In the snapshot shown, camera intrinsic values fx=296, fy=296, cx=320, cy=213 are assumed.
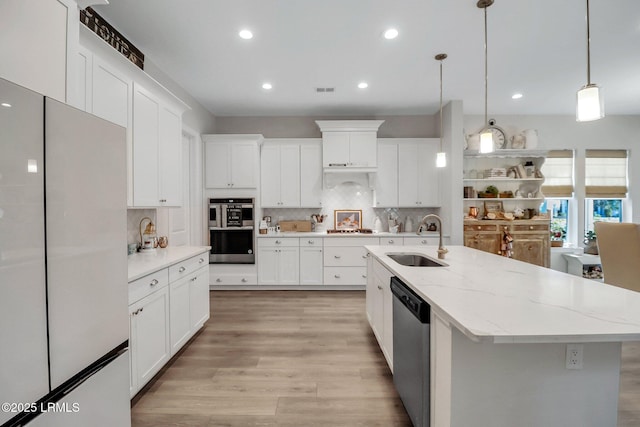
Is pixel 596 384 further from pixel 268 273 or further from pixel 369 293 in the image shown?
pixel 268 273

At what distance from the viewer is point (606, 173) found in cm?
517

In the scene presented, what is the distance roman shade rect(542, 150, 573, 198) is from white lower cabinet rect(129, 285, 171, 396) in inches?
237

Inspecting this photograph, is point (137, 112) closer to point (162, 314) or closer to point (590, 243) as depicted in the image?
point (162, 314)

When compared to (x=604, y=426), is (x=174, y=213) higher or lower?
higher

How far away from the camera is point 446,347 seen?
1.29 meters

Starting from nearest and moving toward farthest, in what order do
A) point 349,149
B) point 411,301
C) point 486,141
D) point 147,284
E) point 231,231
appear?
1. point 411,301
2. point 147,284
3. point 486,141
4. point 231,231
5. point 349,149

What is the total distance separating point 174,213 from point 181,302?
1.58 meters

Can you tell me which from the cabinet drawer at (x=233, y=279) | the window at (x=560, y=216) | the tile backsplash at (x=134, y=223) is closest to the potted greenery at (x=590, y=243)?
the window at (x=560, y=216)

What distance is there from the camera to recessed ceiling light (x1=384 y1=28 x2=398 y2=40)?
2.65m

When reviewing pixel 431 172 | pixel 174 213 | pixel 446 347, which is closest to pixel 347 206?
pixel 431 172

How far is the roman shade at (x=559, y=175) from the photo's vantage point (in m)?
5.18

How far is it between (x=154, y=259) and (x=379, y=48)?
289 cm

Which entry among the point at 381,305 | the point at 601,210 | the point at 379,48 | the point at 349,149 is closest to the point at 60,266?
the point at 381,305

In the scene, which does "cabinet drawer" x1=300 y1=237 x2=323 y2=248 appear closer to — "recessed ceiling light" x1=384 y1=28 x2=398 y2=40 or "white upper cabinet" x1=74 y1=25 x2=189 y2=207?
"white upper cabinet" x1=74 y1=25 x2=189 y2=207
